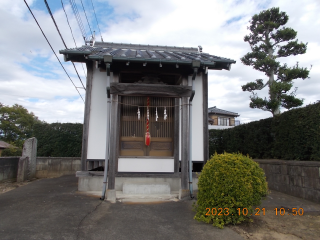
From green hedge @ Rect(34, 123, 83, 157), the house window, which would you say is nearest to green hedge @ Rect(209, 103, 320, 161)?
the house window

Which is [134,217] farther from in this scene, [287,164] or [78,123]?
[78,123]

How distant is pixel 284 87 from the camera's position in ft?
33.4

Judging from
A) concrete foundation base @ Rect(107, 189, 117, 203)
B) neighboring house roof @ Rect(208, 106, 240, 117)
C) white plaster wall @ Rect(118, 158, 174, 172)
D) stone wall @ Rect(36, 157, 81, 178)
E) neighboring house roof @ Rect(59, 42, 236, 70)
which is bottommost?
concrete foundation base @ Rect(107, 189, 117, 203)

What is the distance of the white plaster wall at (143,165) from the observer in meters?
6.68

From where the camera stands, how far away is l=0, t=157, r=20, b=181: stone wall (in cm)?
845

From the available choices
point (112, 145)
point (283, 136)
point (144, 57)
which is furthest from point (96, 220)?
point (283, 136)

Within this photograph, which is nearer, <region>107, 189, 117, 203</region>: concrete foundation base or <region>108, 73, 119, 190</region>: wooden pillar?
<region>107, 189, 117, 203</region>: concrete foundation base

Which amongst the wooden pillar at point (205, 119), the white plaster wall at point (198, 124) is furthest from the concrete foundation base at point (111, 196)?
the wooden pillar at point (205, 119)

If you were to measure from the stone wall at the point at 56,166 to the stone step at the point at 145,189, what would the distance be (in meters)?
5.84

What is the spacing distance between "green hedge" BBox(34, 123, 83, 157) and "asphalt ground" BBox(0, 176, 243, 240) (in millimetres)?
5835

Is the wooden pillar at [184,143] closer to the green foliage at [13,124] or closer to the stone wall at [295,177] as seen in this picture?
the stone wall at [295,177]

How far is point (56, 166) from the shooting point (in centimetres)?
1086

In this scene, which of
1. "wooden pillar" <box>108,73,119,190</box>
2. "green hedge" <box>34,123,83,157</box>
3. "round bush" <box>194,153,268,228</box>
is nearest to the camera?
"round bush" <box>194,153,268,228</box>

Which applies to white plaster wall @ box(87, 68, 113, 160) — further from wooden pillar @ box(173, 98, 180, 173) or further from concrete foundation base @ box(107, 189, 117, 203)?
wooden pillar @ box(173, 98, 180, 173)
